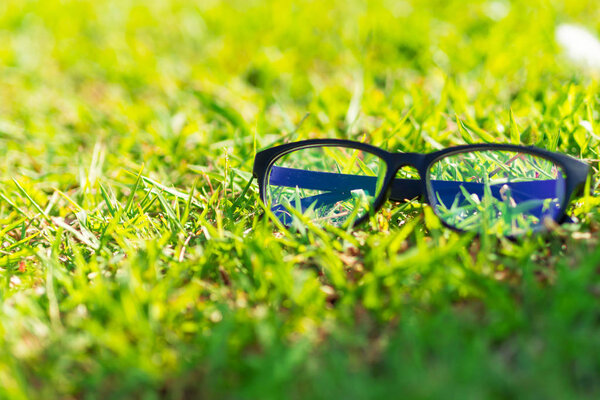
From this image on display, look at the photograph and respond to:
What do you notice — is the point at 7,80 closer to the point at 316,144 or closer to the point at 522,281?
the point at 316,144

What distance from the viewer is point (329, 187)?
178 cm

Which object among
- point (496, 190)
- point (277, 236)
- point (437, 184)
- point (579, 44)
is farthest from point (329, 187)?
point (579, 44)

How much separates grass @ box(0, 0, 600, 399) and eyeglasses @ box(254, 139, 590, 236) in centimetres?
7

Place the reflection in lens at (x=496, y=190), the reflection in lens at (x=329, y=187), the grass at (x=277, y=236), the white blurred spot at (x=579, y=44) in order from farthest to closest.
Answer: the white blurred spot at (x=579, y=44)
the reflection in lens at (x=329, y=187)
the reflection in lens at (x=496, y=190)
the grass at (x=277, y=236)

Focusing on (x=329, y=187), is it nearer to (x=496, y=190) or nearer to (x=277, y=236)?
(x=277, y=236)

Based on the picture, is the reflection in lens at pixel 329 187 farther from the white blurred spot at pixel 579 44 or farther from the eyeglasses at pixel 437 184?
the white blurred spot at pixel 579 44

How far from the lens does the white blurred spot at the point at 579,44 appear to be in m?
2.54

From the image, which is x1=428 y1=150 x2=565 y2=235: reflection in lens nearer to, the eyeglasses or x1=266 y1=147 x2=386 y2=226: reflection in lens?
the eyeglasses

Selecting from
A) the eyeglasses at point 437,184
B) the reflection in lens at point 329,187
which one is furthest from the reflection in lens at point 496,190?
the reflection in lens at point 329,187

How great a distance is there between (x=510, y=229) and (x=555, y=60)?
163 cm

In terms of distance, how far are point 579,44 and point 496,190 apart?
1573 millimetres

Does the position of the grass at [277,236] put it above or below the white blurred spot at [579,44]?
below

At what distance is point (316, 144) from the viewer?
184cm

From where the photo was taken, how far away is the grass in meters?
1.11
